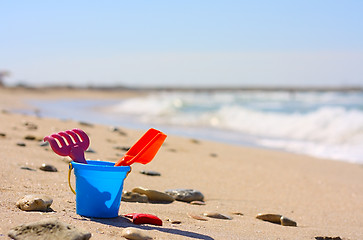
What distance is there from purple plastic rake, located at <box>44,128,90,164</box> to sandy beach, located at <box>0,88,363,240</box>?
0.38m

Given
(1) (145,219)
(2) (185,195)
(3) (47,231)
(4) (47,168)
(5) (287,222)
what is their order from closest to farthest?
(3) (47,231), (1) (145,219), (5) (287,222), (2) (185,195), (4) (47,168)

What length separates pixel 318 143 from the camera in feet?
38.4

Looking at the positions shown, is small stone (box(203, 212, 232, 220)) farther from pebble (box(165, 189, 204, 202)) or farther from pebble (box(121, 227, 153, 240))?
pebble (box(121, 227, 153, 240))

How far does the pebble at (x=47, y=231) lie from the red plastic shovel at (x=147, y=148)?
82cm

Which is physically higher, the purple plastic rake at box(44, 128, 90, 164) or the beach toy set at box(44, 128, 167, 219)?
the purple plastic rake at box(44, 128, 90, 164)

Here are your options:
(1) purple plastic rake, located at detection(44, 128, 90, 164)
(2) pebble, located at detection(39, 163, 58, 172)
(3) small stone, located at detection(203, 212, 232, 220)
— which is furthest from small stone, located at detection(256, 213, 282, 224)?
(2) pebble, located at detection(39, 163, 58, 172)

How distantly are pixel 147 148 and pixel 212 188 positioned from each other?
2057 millimetres

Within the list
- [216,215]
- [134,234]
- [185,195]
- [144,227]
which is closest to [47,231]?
[134,234]

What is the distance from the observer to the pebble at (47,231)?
2633 mm

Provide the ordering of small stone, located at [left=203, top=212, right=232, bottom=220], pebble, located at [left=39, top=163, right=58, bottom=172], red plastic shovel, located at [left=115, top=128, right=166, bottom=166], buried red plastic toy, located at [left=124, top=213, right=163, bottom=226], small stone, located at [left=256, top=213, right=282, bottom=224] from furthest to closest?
pebble, located at [left=39, top=163, right=58, bottom=172] < small stone, located at [left=256, top=213, right=282, bottom=224] < small stone, located at [left=203, top=212, right=232, bottom=220] < red plastic shovel, located at [left=115, top=128, right=166, bottom=166] < buried red plastic toy, located at [left=124, top=213, right=163, bottom=226]

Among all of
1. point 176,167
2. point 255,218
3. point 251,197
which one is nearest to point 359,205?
point 251,197

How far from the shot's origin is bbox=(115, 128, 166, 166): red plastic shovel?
3410 millimetres

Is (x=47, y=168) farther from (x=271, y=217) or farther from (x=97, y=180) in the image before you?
(x=271, y=217)

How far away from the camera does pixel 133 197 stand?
13.5 ft
